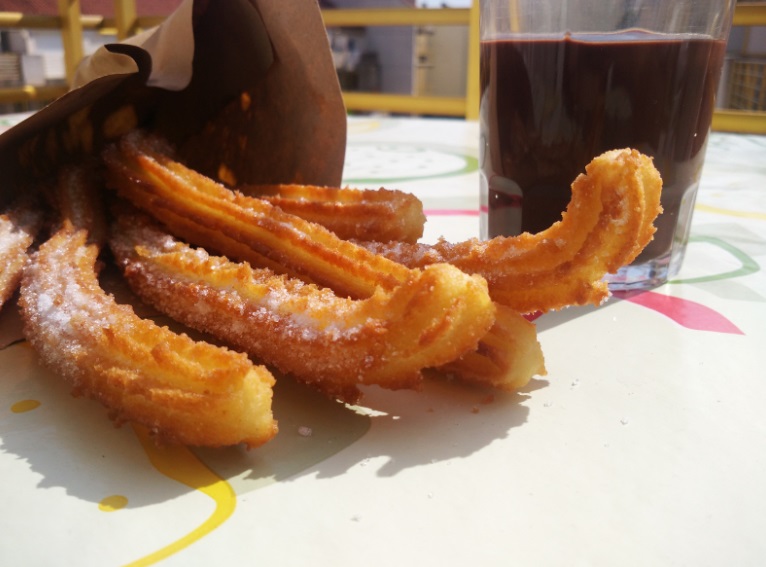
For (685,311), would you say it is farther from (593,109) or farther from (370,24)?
(370,24)

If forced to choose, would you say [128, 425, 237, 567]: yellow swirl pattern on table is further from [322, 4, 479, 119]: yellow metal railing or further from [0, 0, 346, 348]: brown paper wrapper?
[322, 4, 479, 119]: yellow metal railing

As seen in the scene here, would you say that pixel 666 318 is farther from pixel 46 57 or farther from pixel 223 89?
pixel 46 57

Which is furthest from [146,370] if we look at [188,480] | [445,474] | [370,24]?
[370,24]

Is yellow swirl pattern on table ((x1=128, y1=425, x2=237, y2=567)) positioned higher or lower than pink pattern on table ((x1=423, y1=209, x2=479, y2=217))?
higher

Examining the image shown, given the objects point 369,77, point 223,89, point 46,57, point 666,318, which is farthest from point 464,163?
point 369,77

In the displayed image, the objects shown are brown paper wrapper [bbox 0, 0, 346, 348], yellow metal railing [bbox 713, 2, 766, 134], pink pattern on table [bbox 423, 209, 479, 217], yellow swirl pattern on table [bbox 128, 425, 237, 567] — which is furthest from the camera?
yellow metal railing [bbox 713, 2, 766, 134]

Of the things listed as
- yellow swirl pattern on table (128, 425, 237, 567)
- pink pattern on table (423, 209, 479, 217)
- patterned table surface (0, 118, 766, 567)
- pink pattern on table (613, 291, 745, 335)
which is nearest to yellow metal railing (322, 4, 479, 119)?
pink pattern on table (423, 209, 479, 217)

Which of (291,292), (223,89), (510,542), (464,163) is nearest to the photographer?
(510,542)
